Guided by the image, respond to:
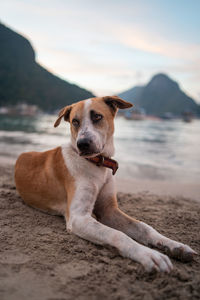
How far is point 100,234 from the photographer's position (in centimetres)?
238

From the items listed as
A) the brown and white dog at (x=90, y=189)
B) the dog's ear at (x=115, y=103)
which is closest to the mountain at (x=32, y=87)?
the brown and white dog at (x=90, y=189)

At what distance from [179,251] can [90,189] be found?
1173 mm

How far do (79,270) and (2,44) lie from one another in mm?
122242

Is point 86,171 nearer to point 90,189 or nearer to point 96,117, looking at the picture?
point 90,189

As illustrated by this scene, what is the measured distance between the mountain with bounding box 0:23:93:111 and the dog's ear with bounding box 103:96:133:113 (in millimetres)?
75988

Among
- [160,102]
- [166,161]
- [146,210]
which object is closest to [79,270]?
[146,210]

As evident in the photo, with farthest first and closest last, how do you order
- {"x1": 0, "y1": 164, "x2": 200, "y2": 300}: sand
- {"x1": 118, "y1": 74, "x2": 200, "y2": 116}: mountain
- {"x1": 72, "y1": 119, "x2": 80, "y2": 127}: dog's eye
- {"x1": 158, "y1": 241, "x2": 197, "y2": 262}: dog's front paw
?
{"x1": 118, "y1": 74, "x2": 200, "y2": 116}: mountain < {"x1": 72, "y1": 119, "x2": 80, "y2": 127}: dog's eye < {"x1": 158, "y1": 241, "x2": 197, "y2": 262}: dog's front paw < {"x1": 0, "y1": 164, "x2": 200, "y2": 300}: sand

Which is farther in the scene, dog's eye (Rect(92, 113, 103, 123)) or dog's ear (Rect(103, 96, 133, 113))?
dog's ear (Rect(103, 96, 133, 113))

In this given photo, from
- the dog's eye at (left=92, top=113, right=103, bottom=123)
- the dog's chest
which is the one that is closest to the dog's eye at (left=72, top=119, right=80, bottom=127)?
the dog's eye at (left=92, top=113, right=103, bottom=123)

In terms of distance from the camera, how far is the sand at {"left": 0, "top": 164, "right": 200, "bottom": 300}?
1656 mm

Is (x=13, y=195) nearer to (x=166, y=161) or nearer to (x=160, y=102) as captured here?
(x=166, y=161)

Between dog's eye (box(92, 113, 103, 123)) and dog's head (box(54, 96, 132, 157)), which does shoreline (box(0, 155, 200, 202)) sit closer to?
dog's head (box(54, 96, 132, 157))

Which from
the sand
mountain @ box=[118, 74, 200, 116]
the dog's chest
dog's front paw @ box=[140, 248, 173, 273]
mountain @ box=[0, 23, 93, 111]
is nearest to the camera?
Answer: the sand

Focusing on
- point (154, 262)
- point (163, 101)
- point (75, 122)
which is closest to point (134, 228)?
point (154, 262)
